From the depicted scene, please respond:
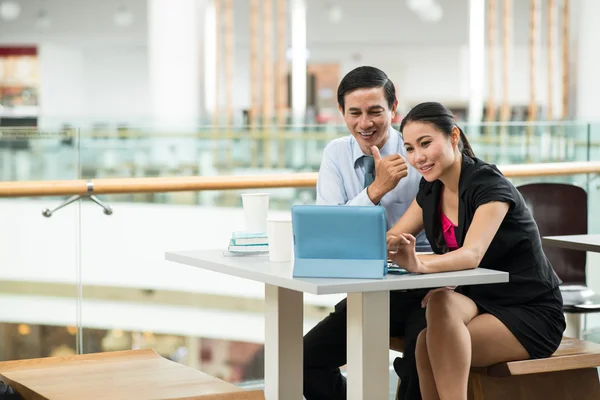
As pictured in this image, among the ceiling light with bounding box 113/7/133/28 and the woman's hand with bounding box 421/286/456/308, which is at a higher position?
the ceiling light with bounding box 113/7/133/28

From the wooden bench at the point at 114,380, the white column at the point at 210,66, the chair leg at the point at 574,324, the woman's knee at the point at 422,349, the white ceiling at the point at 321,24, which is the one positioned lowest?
the chair leg at the point at 574,324

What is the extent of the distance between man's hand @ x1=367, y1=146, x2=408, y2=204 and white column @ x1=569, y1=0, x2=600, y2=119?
932cm

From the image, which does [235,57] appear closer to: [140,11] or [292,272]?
[140,11]

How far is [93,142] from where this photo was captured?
4105mm

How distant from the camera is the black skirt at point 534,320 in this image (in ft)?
7.77

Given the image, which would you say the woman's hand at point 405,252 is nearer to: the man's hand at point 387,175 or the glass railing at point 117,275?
the man's hand at point 387,175

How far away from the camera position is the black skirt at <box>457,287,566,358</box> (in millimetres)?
2367

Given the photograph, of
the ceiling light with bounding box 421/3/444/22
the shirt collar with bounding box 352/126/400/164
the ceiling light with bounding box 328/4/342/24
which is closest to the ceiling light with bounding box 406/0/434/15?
the ceiling light with bounding box 421/3/444/22

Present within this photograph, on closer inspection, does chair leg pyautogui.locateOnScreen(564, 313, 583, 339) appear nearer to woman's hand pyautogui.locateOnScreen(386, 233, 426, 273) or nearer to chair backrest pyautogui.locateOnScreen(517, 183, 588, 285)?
chair backrest pyautogui.locateOnScreen(517, 183, 588, 285)

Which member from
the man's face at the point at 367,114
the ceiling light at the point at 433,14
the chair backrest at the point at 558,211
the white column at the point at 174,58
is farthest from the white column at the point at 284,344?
the ceiling light at the point at 433,14

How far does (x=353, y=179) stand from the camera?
2775 millimetres

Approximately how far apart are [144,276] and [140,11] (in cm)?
1396

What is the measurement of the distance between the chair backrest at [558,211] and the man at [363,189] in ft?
2.75

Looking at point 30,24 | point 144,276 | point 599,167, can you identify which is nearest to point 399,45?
point 30,24
